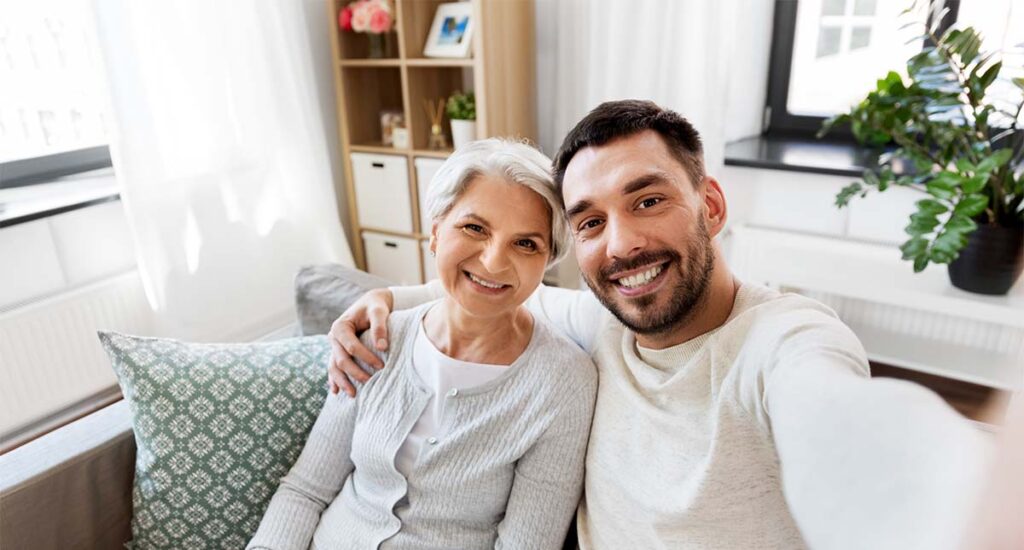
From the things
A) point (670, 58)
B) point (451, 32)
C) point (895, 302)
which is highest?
point (451, 32)

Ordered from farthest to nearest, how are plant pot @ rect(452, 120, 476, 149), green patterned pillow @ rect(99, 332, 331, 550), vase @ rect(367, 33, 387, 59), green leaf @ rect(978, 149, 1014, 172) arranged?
vase @ rect(367, 33, 387, 59) < plant pot @ rect(452, 120, 476, 149) < green leaf @ rect(978, 149, 1014, 172) < green patterned pillow @ rect(99, 332, 331, 550)

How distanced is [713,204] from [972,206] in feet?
4.13

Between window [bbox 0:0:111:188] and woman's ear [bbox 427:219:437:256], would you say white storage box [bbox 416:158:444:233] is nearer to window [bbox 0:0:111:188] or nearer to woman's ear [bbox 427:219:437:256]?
window [bbox 0:0:111:188]

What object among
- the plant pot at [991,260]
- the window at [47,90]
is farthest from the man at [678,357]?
the window at [47,90]

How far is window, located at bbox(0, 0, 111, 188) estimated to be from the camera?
2.19 metres

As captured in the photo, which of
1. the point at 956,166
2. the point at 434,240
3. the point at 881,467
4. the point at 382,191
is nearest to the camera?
the point at 881,467

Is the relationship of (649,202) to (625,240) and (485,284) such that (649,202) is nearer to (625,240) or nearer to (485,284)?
(625,240)

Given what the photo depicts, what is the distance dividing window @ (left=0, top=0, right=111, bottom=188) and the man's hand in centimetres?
154

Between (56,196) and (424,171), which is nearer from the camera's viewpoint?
(56,196)

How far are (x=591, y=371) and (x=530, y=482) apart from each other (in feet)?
0.66

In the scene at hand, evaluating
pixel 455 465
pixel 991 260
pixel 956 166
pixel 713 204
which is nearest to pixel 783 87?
pixel 956 166

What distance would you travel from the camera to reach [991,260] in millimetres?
2012

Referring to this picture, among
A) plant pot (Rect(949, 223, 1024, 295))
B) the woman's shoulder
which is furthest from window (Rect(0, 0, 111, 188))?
plant pot (Rect(949, 223, 1024, 295))

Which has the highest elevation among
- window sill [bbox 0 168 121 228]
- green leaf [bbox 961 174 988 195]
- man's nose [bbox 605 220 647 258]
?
man's nose [bbox 605 220 647 258]
